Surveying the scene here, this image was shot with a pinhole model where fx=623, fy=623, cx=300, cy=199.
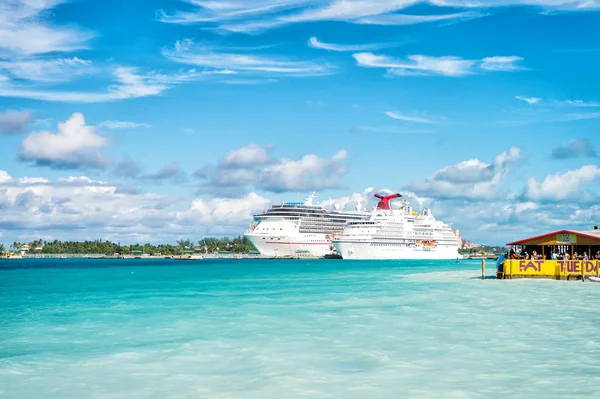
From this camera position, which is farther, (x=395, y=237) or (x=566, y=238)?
(x=395, y=237)

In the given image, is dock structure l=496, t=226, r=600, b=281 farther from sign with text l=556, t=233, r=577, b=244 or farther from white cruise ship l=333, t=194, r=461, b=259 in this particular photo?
white cruise ship l=333, t=194, r=461, b=259

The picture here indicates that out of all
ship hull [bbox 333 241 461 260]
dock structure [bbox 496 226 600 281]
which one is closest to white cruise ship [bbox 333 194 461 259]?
ship hull [bbox 333 241 461 260]

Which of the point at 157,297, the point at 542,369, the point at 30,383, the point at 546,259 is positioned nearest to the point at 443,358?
the point at 542,369

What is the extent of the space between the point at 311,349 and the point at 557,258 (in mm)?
30185

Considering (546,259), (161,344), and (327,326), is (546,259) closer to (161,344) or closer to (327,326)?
(327,326)

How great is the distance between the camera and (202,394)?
40.7ft

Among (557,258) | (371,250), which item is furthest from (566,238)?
(371,250)

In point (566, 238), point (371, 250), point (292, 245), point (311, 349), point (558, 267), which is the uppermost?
point (566, 238)

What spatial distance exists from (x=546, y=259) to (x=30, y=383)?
37211 millimetres

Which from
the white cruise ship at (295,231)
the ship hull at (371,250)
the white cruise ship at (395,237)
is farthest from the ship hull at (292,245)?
the ship hull at (371,250)

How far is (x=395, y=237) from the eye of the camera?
128125 mm

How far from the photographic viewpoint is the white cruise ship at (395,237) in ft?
412

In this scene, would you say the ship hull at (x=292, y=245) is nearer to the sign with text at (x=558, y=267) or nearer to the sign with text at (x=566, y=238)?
the sign with text at (x=566, y=238)

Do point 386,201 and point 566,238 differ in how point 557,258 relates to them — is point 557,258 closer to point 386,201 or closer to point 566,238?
point 566,238
